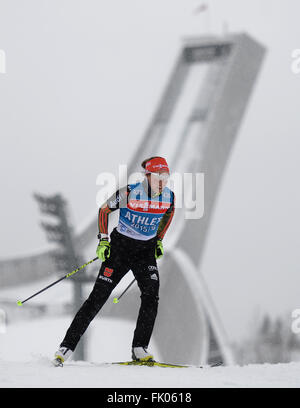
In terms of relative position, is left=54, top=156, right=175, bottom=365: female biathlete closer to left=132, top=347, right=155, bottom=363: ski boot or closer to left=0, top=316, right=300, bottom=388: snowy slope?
left=132, top=347, right=155, bottom=363: ski boot

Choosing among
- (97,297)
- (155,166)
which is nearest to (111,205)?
(155,166)

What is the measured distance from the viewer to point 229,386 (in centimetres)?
374

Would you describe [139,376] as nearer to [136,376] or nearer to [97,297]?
[136,376]

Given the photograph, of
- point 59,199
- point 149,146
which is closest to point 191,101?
point 149,146

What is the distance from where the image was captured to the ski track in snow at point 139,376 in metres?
3.70

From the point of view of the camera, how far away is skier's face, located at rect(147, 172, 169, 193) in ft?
16.4

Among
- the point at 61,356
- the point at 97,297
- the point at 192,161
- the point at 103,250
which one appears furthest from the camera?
the point at 192,161

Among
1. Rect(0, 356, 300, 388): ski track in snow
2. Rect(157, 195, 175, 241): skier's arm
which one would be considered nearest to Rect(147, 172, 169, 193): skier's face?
Rect(157, 195, 175, 241): skier's arm

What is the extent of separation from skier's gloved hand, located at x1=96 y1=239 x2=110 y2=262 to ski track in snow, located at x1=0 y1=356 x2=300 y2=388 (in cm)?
91

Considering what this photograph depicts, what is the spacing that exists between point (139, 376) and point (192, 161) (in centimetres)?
2552

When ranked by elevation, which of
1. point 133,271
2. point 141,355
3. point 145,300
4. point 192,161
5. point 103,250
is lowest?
point 141,355

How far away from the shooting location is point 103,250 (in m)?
4.96

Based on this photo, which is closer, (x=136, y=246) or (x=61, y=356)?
(x=61, y=356)

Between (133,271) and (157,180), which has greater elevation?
(157,180)
